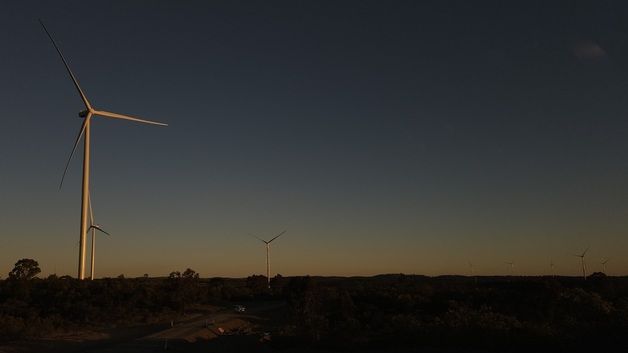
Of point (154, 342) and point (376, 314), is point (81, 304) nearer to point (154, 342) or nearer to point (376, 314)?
point (154, 342)

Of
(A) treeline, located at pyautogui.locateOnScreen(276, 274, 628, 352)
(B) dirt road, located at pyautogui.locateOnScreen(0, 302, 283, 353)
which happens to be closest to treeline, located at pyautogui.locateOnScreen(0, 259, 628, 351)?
(A) treeline, located at pyautogui.locateOnScreen(276, 274, 628, 352)

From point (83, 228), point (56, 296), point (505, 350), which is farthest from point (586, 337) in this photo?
point (56, 296)

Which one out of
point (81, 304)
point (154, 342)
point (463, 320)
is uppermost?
point (81, 304)

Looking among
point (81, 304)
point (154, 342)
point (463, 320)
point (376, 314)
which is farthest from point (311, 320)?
point (81, 304)

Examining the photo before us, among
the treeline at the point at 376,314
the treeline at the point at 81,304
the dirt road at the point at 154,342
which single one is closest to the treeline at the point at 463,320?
the treeline at the point at 376,314

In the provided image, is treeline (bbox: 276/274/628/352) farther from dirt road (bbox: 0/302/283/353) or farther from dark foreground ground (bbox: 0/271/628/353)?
dirt road (bbox: 0/302/283/353)

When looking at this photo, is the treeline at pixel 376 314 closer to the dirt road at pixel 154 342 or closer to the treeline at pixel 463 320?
the treeline at pixel 463 320

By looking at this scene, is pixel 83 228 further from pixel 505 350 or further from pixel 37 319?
pixel 505 350
